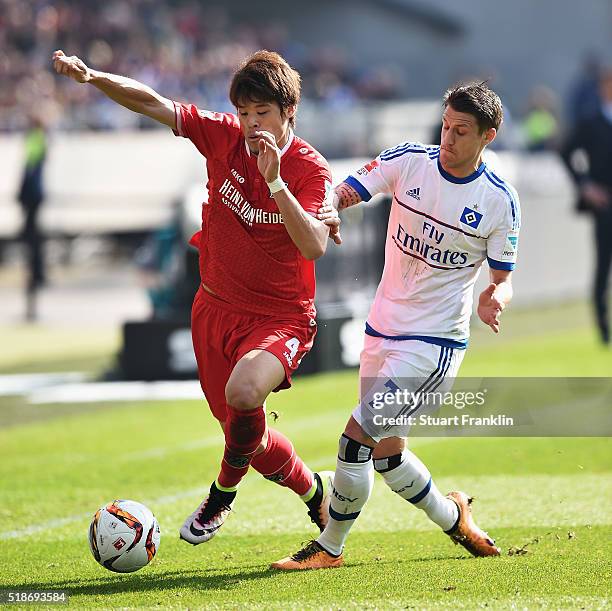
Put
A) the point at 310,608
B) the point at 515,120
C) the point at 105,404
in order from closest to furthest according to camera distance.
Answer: the point at 310,608
the point at 105,404
the point at 515,120

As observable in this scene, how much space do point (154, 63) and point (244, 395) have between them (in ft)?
76.7

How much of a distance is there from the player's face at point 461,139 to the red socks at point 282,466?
150cm

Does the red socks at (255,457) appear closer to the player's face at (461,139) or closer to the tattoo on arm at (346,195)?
the tattoo on arm at (346,195)

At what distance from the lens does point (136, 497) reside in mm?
7156

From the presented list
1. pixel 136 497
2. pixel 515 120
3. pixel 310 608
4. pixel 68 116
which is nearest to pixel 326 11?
pixel 515 120

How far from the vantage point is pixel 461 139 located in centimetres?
520

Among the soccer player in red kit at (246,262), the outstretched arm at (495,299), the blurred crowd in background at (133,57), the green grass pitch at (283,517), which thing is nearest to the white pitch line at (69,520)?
the green grass pitch at (283,517)

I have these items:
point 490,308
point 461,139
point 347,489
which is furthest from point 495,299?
point 347,489

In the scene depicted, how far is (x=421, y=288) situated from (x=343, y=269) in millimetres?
7964

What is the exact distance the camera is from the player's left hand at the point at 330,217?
195 inches

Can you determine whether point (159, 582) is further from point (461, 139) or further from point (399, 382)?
point (461, 139)

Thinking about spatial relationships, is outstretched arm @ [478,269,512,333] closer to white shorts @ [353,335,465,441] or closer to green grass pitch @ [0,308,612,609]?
white shorts @ [353,335,465,441]

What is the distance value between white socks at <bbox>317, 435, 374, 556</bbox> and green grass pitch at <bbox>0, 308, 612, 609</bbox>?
16cm

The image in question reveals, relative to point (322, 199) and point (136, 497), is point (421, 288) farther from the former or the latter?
point (136, 497)
